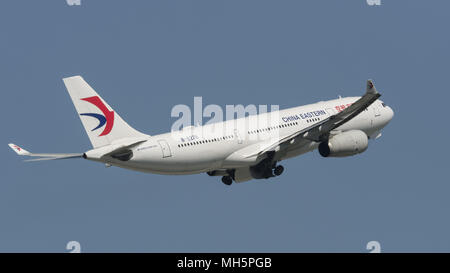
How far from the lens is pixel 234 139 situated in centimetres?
7425

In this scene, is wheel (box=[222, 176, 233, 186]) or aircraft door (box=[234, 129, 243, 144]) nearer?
aircraft door (box=[234, 129, 243, 144])

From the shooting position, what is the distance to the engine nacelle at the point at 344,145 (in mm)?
75438

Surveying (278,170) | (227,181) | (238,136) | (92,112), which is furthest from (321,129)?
(92,112)

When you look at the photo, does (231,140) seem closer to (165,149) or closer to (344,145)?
(165,149)

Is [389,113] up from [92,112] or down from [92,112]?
up

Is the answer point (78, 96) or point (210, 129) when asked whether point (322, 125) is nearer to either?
point (210, 129)

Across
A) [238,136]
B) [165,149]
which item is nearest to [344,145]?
[238,136]

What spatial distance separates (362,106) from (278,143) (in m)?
6.10

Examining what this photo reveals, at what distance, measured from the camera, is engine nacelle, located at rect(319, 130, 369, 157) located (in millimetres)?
75438

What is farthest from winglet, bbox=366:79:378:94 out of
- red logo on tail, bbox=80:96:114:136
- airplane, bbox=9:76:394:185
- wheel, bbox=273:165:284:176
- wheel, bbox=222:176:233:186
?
red logo on tail, bbox=80:96:114:136

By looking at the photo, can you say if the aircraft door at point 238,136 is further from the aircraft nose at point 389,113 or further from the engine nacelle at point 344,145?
the aircraft nose at point 389,113

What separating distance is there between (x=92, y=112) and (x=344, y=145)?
17.2m

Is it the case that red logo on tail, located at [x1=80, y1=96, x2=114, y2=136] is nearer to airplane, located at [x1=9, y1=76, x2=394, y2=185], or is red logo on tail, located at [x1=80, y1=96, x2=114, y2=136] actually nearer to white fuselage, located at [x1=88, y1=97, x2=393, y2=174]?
airplane, located at [x1=9, y1=76, x2=394, y2=185]

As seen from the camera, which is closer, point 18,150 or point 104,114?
point 18,150
